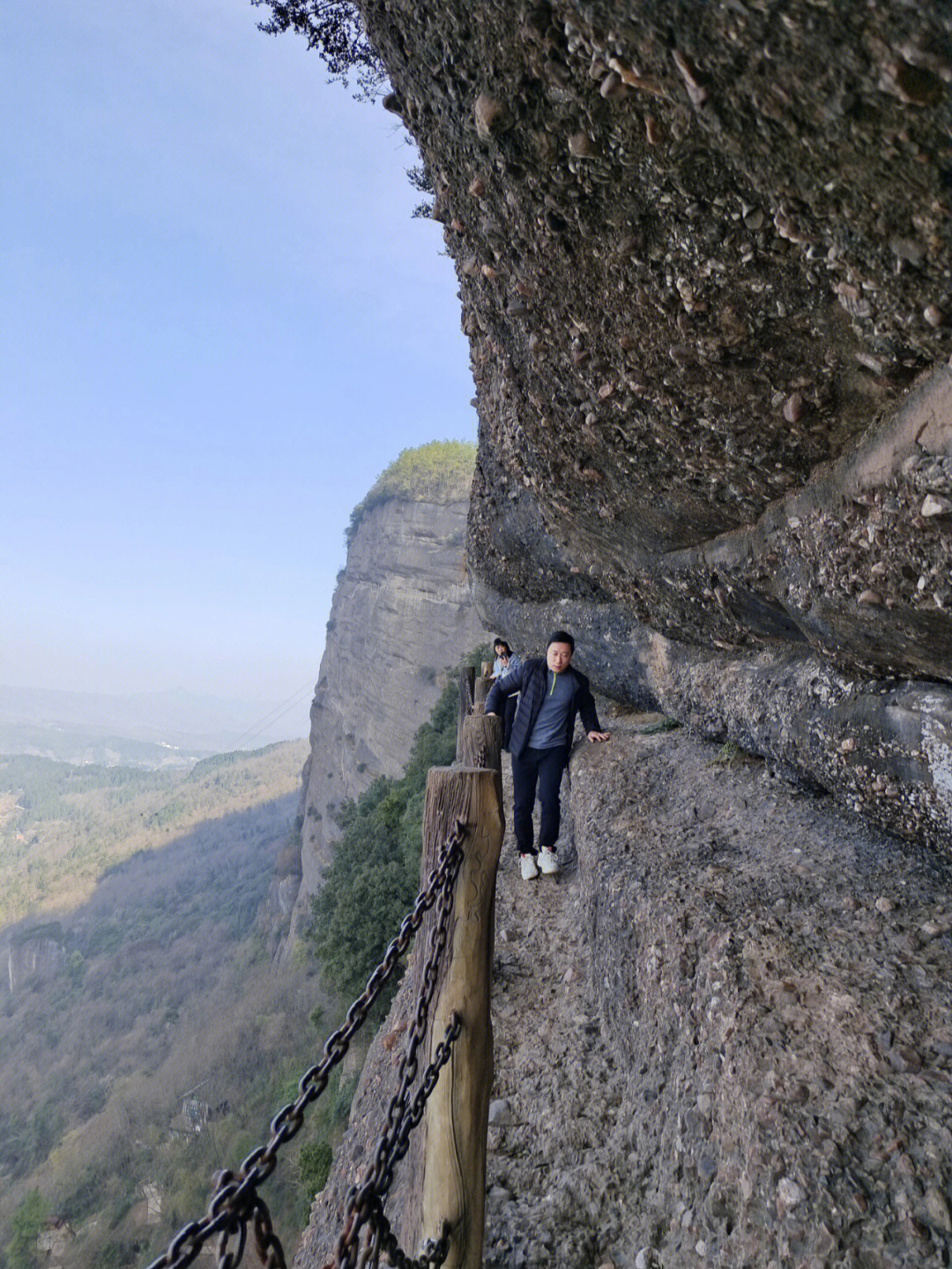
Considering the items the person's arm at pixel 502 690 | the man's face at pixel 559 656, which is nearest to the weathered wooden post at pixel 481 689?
the person's arm at pixel 502 690

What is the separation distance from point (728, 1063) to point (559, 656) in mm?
2994

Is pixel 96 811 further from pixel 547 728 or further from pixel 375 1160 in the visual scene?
pixel 375 1160

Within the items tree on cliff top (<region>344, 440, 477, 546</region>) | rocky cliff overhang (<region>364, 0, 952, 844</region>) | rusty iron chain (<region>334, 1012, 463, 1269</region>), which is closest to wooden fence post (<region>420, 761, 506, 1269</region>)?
rusty iron chain (<region>334, 1012, 463, 1269</region>)

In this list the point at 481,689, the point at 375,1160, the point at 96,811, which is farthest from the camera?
the point at 96,811

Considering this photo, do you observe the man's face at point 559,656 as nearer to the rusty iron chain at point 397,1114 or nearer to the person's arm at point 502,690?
the person's arm at point 502,690

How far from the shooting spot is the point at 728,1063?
7.34 ft

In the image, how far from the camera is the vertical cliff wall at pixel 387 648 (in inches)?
1236

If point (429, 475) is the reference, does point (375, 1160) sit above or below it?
below

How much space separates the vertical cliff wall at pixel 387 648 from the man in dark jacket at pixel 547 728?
80.0ft

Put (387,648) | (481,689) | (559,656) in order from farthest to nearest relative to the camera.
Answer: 1. (387,648)
2. (481,689)
3. (559,656)

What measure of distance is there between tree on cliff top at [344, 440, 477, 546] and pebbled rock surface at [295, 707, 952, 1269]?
31550 millimetres

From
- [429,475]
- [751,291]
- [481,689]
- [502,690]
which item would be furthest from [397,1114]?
[429,475]

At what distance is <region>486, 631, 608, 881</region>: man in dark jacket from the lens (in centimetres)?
502

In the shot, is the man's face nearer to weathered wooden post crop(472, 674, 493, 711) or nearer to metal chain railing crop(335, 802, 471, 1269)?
metal chain railing crop(335, 802, 471, 1269)
